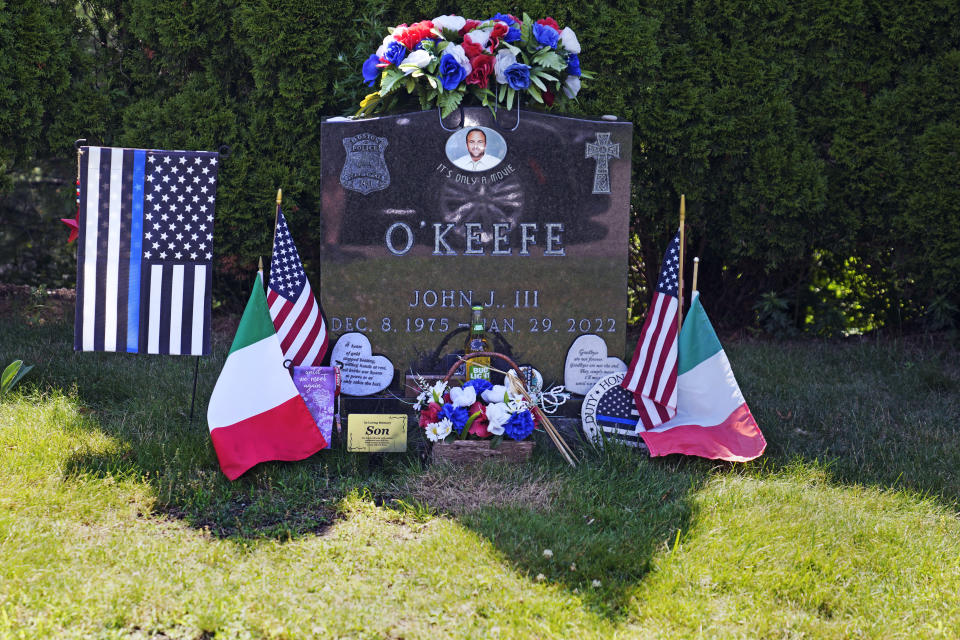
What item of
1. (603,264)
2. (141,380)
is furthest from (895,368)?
(141,380)

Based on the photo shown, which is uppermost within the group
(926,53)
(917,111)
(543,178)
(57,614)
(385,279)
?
(926,53)

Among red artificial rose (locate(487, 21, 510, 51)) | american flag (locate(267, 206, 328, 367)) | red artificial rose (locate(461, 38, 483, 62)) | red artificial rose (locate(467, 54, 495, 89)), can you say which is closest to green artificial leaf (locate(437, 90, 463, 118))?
red artificial rose (locate(467, 54, 495, 89))

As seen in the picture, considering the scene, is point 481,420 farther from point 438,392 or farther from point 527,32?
point 527,32

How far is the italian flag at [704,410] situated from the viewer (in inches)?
167

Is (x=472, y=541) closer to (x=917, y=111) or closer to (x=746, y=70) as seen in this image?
(x=746, y=70)

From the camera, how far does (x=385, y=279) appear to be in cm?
455

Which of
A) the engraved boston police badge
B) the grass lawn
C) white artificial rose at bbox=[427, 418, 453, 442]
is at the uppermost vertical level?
the engraved boston police badge

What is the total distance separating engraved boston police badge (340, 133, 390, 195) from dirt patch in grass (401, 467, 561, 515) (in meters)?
1.59

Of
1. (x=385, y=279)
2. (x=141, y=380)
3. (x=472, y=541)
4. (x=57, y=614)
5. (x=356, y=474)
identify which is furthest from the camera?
(x=141, y=380)

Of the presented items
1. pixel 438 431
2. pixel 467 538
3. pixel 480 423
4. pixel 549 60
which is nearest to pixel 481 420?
pixel 480 423

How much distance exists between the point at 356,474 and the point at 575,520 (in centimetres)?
113

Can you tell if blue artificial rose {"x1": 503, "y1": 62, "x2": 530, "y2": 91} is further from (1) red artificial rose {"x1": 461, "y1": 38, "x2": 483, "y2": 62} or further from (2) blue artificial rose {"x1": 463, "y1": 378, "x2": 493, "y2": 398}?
(2) blue artificial rose {"x1": 463, "y1": 378, "x2": 493, "y2": 398}

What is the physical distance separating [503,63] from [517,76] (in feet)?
0.33

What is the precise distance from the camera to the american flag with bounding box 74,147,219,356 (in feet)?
Answer: 13.7
